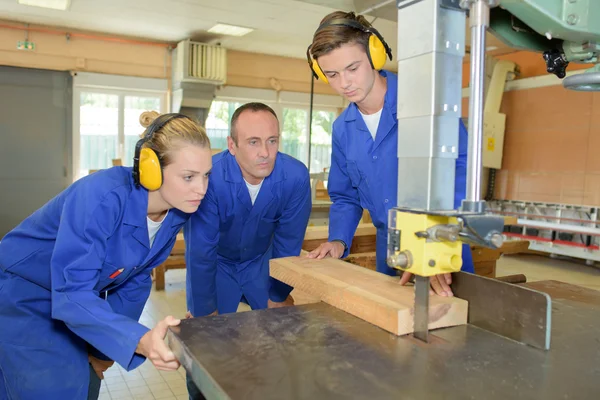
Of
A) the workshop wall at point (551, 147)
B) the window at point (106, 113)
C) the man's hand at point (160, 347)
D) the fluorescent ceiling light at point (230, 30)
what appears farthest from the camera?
the window at point (106, 113)

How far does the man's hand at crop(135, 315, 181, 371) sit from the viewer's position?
3.94ft

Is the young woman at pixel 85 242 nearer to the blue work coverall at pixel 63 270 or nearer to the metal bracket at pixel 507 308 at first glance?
the blue work coverall at pixel 63 270

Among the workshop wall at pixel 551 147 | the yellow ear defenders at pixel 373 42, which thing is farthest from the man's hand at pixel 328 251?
the workshop wall at pixel 551 147

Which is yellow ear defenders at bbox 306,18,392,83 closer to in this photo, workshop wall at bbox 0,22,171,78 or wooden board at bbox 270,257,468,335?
wooden board at bbox 270,257,468,335

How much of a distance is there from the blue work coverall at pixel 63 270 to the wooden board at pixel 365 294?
55 centimetres

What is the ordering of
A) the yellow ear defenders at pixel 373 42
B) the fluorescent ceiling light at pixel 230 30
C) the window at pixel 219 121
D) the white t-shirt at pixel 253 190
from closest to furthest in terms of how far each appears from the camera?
the yellow ear defenders at pixel 373 42
the white t-shirt at pixel 253 190
the fluorescent ceiling light at pixel 230 30
the window at pixel 219 121

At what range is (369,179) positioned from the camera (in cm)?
201

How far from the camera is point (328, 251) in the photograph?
1.97 meters

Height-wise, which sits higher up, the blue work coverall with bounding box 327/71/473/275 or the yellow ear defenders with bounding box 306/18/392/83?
the yellow ear defenders with bounding box 306/18/392/83

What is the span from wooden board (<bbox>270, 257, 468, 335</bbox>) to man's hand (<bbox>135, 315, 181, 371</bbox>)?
0.48 meters

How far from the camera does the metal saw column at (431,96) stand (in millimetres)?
1057

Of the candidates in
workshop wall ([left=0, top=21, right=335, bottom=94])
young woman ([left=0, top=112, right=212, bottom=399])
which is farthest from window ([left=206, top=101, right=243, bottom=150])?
young woman ([left=0, top=112, right=212, bottom=399])

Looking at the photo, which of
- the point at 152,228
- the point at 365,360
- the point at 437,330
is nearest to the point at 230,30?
the point at 152,228

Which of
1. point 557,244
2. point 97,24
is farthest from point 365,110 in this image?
point 97,24
